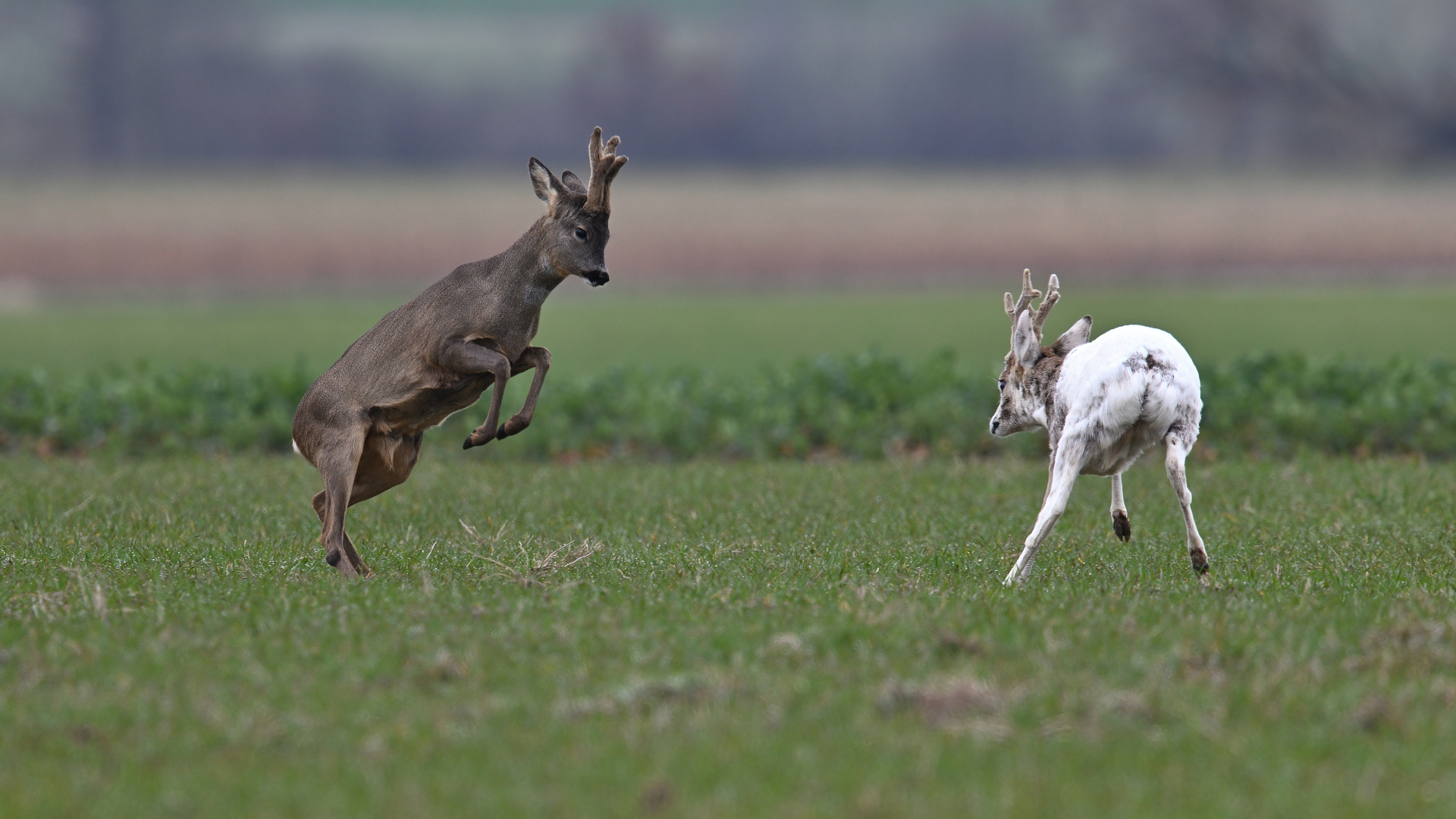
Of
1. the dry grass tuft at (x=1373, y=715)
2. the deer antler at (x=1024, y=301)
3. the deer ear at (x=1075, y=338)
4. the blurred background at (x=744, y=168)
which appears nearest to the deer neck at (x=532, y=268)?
the deer antler at (x=1024, y=301)

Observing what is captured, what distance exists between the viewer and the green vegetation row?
A: 14.9 metres

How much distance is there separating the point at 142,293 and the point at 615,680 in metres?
44.4

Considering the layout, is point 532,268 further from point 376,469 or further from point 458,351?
point 376,469

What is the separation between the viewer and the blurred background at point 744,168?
3719 cm

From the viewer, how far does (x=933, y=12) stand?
8538 centimetres

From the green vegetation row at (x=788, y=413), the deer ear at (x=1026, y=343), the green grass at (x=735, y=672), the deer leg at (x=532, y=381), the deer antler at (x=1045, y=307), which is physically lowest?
Answer: the green vegetation row at (x=788, y=413)

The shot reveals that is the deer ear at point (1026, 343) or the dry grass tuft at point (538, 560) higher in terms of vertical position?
the deer ear at point (1026, 343)

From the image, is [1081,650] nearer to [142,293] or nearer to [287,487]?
[287,487]

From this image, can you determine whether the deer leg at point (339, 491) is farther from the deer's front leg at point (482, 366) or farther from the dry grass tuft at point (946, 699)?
the dry grass tuft at point (946, 699)

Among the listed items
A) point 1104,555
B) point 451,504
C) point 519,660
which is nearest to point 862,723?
point 519,660

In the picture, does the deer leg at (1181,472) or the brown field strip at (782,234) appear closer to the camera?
the deer leg at (1181,472)

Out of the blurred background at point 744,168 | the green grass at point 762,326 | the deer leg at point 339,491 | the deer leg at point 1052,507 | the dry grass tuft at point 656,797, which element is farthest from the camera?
the blurred background at point 744,168

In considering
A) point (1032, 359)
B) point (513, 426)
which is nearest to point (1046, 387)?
point (1032, 359)

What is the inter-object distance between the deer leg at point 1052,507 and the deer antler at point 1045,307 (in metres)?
0.84
